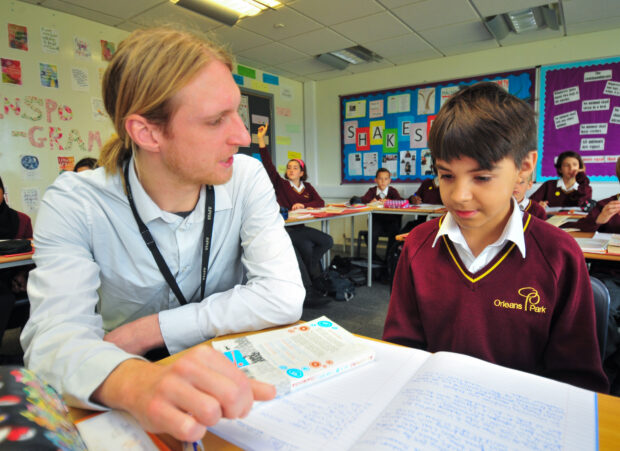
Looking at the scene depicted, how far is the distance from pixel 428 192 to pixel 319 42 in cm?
231

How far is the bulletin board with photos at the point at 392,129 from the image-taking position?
16.4 ft

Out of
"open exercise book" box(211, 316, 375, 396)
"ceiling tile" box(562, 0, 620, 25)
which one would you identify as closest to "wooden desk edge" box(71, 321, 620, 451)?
"open exercise book" box(211, 316, 375, 396)

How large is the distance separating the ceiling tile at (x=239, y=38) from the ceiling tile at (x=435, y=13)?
153cm

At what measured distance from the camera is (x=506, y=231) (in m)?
0.85

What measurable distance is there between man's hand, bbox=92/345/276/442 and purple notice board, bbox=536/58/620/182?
4.96 m

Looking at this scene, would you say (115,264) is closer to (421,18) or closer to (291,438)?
(291,438)

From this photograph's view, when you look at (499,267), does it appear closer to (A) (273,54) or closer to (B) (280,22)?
(B) (280,22)

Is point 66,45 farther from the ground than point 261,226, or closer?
farther from the ground

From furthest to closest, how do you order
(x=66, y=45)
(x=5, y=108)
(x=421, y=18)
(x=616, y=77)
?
(x=616, y=77) < (x=421, y=18) < (x=66, y=45) < (x=5, y=108)

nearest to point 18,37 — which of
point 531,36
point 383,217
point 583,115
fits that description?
point 383,217

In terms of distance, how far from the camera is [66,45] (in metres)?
3.30

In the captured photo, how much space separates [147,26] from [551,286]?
1.11 m

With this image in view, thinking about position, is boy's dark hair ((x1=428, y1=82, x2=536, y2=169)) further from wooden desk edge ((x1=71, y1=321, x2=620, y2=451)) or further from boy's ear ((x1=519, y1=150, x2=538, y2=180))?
wooden desk edge ((x1=71, y1=321, x2=620, y2=451))

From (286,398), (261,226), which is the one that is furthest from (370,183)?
(286,398)
